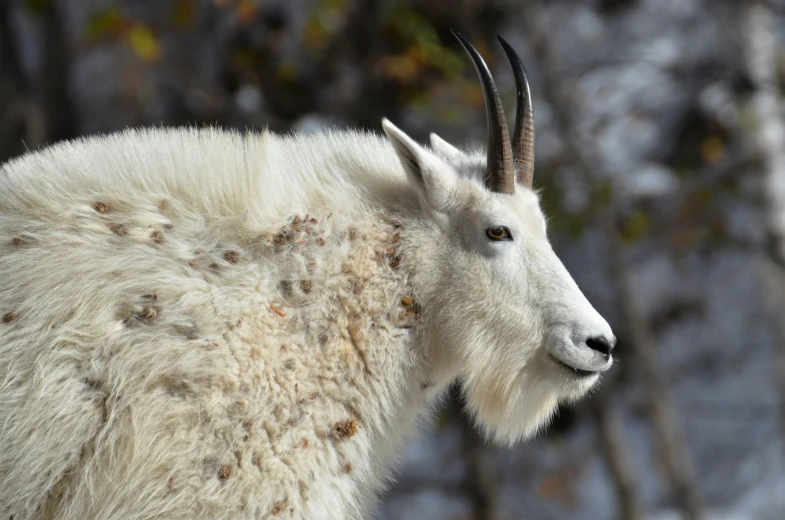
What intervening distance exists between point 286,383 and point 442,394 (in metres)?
1.12

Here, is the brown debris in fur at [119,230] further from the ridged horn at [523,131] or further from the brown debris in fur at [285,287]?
the ridged horn at [523,131]

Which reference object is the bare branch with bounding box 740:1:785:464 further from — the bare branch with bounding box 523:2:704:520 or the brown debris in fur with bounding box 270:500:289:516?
the brown debris in fur with bounding box 270:500:289:516

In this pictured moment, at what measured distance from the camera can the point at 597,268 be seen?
43.5 feet

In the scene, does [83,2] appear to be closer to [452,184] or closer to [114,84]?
[114,84]

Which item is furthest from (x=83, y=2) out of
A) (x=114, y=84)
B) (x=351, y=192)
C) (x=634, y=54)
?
(x=351, y=192)

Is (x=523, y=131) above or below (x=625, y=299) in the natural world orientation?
above

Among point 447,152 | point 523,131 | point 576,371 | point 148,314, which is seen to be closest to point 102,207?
point 148,314

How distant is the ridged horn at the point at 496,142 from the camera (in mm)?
4078

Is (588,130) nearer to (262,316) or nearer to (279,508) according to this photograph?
(262,316)

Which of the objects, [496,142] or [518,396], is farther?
[518,396]

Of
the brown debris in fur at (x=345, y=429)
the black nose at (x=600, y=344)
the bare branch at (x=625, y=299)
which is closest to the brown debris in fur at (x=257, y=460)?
the brown debris in fur at (x=345, y=429)

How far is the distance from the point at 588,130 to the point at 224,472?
8.68 metres

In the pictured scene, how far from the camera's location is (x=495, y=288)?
4.05 metres

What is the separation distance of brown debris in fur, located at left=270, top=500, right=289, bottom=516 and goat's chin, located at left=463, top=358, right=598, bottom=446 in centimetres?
107
